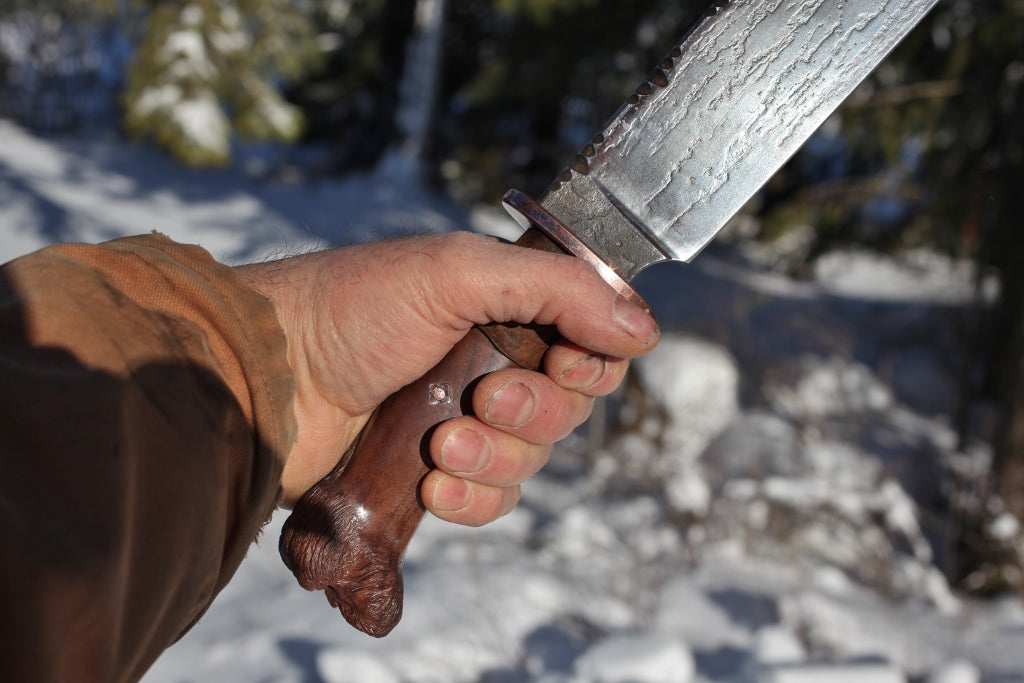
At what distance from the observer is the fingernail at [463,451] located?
1387 mm

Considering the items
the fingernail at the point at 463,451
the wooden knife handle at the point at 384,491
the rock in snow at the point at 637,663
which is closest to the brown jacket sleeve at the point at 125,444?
the wooden knife handle at the point at 384,491

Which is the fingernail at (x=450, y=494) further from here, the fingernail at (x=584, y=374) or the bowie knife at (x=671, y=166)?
the fingernail at (x=584, y=374)

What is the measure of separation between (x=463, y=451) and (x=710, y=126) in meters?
0.79

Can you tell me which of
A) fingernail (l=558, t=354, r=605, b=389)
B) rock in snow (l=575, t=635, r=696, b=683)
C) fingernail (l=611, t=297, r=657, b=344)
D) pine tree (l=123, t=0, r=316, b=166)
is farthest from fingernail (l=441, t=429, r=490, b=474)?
pine tree (l=123, t=0, r=316, b=166)

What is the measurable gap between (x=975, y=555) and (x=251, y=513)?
157 inches

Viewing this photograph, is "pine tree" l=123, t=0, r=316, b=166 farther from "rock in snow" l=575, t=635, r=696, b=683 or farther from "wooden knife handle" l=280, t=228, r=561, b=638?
"wooden knife handle" l=280, t=228, r=561, b=638

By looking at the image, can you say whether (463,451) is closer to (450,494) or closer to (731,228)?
(450,494)

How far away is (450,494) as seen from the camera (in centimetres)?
145

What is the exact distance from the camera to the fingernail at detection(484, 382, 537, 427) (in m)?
1.39

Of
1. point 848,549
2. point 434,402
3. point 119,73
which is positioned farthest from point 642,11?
point 119,73

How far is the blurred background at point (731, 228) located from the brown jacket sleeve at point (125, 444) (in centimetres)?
53

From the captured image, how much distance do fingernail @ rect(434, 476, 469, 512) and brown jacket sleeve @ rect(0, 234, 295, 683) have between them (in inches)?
12.3

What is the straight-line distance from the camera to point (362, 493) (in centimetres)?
134

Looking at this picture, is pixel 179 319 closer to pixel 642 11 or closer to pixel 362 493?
pixel 362 493
